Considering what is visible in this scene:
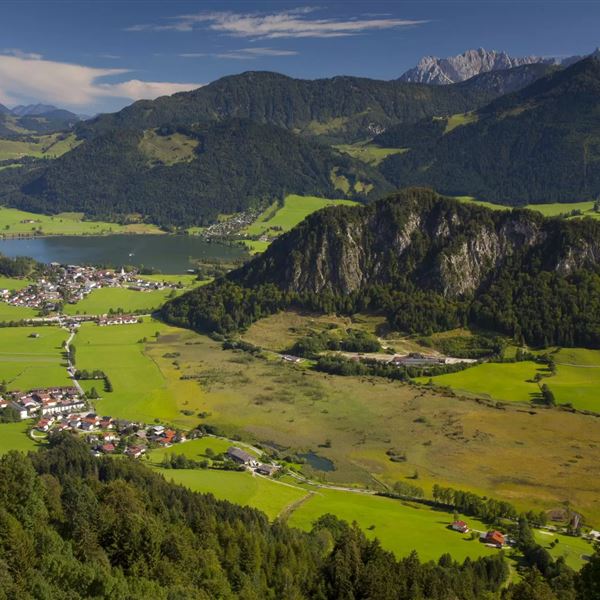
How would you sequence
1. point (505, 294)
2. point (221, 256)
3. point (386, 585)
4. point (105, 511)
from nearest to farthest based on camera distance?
1. point (386, 585)
2. point (105, 511)
3. point (505, 294)
4. point (221, 256)

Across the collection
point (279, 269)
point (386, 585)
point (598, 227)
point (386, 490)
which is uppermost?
point (598, 227)

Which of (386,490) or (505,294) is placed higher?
(505,294)

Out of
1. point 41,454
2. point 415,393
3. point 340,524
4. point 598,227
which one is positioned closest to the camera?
point 340,524

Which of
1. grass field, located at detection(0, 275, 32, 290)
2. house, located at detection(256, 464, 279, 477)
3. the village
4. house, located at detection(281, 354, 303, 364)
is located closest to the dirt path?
house, located at detection(256, 464, 279, 477)

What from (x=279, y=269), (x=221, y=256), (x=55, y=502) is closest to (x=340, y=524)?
(x=55, y=502)

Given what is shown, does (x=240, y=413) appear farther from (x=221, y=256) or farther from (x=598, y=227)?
(x=221, y=256)

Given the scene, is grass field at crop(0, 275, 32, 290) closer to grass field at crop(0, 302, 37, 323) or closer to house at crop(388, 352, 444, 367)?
grass field at crop(0, 302, 37, 323)
